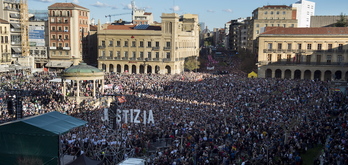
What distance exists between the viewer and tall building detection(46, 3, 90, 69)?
81.8 m

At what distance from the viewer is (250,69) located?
77.4 metres

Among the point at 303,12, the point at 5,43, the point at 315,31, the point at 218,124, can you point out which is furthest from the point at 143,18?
the point at 218,124

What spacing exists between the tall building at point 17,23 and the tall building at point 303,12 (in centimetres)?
6918

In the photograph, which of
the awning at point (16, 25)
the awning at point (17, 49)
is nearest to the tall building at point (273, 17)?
the awning at point (17, 49)

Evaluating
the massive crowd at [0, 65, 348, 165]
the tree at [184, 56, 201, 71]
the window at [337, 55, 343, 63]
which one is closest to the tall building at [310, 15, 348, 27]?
the window at [337, 55, 343, 63]

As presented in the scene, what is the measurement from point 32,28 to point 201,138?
67.5 meters

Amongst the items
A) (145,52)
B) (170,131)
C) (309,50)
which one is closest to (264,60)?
(309,50)

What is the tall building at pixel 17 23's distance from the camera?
263ft

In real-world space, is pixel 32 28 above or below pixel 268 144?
above

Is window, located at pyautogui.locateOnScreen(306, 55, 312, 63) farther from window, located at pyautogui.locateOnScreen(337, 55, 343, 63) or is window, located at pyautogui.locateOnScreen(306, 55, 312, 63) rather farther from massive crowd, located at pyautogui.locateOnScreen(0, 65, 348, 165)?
massive crowd, located at pyautogui.locateOnScreen(0, 65, 348, 165)

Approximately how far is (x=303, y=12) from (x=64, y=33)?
65017 millimetres

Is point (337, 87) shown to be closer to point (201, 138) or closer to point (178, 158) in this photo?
point (201, 138)

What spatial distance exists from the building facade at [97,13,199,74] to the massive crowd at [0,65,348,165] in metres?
26.1

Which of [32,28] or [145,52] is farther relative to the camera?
[32,28]
